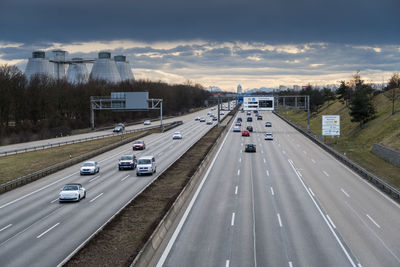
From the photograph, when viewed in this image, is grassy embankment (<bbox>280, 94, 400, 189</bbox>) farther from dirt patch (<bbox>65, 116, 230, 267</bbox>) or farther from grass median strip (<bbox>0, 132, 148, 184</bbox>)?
grass median strip (<bbox>0, 132, 148, 184</bbox>)

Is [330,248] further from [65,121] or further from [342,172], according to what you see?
[65,121]

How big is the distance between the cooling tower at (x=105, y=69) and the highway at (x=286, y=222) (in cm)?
12977

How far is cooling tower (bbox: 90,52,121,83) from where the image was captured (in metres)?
162

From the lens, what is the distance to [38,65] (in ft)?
522

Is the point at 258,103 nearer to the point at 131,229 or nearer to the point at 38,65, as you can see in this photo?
the point at 131,229

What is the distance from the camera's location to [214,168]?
4134 cm

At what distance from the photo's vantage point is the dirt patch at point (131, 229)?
16266 millimetres

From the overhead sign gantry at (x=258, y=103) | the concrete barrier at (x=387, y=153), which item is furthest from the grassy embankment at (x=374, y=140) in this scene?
the overhead sign gantry at (x=258, y=103)

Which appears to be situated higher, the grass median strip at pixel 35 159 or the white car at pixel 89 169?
the white car at pixel 89 169

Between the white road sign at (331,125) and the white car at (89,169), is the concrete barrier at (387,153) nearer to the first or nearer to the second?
the white road sign at (331,125)

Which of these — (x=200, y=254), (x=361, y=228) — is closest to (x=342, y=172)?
(x=361, y=228)

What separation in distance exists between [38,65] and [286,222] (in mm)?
154967

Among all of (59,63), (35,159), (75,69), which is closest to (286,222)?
(35,159)

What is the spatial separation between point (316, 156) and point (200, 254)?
118 ft
